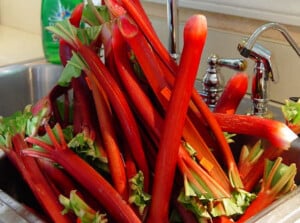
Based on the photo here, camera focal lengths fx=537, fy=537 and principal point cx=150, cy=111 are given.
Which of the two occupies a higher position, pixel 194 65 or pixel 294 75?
pixel 194 65

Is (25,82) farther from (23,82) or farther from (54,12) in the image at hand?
(54,12)

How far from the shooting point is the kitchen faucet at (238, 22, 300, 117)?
2.46 ft

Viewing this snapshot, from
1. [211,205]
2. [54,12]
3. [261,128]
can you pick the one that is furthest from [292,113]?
[54,12]

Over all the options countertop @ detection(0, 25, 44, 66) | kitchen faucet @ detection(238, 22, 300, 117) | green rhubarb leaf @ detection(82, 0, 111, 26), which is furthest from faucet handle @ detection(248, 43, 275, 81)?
countertop @ detection(0, 25, 44, 66)

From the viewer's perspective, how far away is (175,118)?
1.77ft

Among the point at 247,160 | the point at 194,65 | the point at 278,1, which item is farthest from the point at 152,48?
the point at 278,1

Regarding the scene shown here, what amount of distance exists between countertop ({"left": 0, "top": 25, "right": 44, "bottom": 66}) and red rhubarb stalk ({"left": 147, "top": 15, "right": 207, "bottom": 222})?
77cm

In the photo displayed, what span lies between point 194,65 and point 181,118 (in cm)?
5

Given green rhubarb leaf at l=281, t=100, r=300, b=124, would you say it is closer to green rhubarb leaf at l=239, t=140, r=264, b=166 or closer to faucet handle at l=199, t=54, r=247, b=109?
green rhubarb leaf at l=239, t=140, r=264, b=166

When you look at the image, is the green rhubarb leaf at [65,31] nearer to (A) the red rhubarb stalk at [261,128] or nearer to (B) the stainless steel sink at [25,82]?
(A) the red rhubarb stalk at [261,128]

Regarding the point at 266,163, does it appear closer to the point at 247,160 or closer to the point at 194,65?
the point at 247,160

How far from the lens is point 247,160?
0.65m

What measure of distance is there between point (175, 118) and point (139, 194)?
0.09m

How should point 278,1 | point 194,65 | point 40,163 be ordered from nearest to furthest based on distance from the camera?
point 194,65 < point 40,163 < point 278,1
